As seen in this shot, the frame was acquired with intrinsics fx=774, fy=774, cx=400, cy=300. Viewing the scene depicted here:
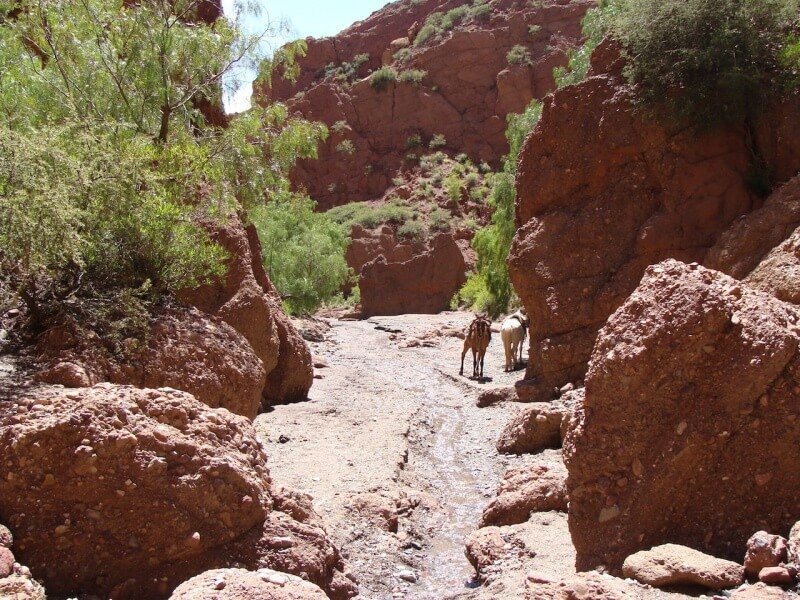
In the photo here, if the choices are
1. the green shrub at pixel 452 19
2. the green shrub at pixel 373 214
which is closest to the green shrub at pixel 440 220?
the green shrub at pixel 373 214

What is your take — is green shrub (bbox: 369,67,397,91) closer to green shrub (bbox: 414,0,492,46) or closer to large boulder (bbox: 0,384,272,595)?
green shrub (bbox: 414,0,492,46)

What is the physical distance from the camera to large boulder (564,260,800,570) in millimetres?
5069

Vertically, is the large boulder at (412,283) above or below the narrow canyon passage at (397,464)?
below

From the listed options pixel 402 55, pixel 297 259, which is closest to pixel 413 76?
pixel 402 55

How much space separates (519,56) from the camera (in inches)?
2466

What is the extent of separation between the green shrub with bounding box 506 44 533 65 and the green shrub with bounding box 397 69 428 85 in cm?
792

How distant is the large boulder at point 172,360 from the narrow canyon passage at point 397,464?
119 cm

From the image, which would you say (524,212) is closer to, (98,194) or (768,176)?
(768,176)

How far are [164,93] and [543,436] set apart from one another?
7375 mm

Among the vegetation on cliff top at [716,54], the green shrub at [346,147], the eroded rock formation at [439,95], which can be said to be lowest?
the vegetation on cliff top at [716,54]

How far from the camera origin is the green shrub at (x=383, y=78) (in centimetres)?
6919

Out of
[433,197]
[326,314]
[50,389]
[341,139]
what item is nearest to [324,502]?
[50,389]

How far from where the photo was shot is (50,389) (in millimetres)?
5996

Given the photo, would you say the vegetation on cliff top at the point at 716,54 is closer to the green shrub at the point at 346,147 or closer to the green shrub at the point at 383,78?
the green shrub at the point at 346,147
